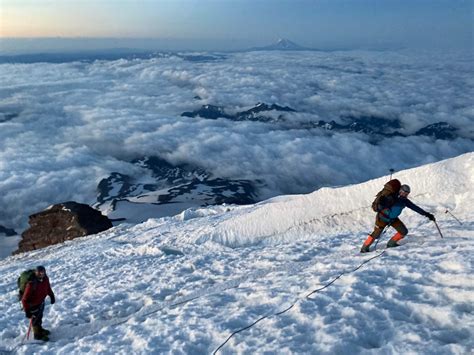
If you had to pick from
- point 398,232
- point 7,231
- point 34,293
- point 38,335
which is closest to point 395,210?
point 398,232

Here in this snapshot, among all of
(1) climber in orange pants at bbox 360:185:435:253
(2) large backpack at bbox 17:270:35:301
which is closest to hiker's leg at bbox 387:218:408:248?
(1) climber in orange pants at bbox 360:185:435:253

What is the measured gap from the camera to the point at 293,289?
10266 mm

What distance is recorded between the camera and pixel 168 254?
19.6 metres

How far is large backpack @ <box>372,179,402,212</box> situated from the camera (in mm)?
10844

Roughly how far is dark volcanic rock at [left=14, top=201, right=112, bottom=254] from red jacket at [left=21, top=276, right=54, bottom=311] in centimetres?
3449

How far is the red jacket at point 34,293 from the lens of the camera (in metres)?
9.88

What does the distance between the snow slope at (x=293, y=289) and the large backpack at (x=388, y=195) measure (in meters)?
1.41

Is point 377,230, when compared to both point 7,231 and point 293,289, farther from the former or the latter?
point 7,231

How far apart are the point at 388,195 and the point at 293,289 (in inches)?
139

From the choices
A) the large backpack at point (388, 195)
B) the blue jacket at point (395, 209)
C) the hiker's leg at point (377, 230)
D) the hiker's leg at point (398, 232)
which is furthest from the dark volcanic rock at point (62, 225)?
the large backpack at point (388, 195)

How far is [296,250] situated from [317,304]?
5968 millimetres

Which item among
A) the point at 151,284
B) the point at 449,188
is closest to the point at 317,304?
the point at 151,284

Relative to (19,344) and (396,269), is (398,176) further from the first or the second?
(19,344)

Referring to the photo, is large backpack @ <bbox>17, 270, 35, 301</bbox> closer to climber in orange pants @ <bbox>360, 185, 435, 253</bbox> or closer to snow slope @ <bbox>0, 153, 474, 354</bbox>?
snow slope @ <bbox>0, 153, 474, 354</bbox>
